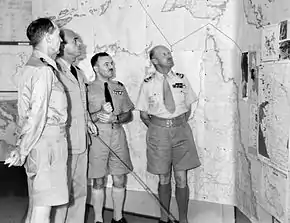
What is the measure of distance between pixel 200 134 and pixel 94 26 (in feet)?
A: 4.87

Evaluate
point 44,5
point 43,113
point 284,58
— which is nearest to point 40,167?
point 43,113

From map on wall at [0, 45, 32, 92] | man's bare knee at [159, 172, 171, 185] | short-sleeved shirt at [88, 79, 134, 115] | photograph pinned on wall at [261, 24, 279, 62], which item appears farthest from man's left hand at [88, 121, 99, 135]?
map on wall at [0, 45, 32, 92]

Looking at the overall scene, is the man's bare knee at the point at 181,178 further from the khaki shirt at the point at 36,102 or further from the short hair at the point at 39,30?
the short hair at the point at 39,30

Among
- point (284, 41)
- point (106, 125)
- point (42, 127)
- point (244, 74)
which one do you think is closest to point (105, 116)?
point (106, 125)

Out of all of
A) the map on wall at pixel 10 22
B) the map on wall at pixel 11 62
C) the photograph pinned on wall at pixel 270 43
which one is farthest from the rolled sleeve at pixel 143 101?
the map on wall at pixel 10 22

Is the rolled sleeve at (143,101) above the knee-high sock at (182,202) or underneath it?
above

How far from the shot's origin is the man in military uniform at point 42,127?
2174mm

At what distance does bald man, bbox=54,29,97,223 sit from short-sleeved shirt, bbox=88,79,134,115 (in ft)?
0.79

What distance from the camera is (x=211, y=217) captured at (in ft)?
11.4

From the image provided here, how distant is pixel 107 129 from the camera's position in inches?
129

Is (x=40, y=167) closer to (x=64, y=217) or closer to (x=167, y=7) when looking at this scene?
(x=64, y=217)

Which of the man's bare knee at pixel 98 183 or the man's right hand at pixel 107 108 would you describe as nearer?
the man's right hand at pixel 107 108

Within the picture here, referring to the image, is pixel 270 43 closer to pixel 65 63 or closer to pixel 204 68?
pixel 204 68

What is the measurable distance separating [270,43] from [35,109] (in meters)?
1.56
